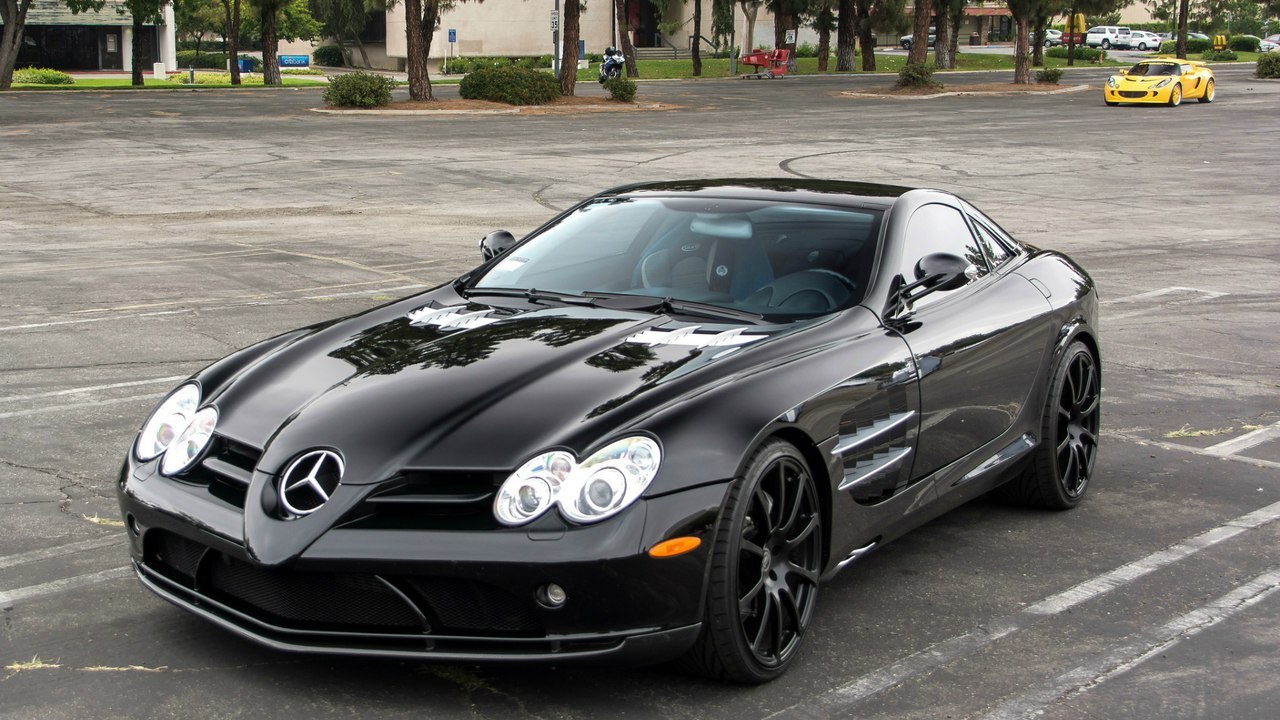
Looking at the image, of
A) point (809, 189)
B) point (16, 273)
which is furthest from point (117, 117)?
point (809, 189)

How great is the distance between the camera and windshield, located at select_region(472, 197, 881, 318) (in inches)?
199

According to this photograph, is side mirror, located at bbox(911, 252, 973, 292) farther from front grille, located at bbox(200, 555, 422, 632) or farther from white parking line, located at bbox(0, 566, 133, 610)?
white parking line, located at bbox(0, 566, 133, 610)

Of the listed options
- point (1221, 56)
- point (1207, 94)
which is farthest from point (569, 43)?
point (1221, 56)

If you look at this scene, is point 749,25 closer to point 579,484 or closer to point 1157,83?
point 1157,83

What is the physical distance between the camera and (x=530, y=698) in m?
3.89

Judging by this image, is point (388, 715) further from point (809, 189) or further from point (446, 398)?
point (809, 189)

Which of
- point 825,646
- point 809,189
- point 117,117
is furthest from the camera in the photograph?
point 117,117

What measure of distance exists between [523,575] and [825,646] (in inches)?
49.0

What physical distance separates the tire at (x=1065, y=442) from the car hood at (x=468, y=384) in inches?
66.6

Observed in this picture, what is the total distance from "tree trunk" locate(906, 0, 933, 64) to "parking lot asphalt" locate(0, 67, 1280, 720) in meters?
25.0

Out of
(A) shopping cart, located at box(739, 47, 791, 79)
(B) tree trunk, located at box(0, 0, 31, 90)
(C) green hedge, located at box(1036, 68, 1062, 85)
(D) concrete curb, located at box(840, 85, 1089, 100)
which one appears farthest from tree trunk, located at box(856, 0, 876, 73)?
(B) tree trunk, located at box(0, 0, 31, 90)

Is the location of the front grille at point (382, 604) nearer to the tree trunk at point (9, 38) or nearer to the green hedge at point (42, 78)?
the tree trunk at point (9, 38)

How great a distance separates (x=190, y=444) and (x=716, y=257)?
6.70 ft

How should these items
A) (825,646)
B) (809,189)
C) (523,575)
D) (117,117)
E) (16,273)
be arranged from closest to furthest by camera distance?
(523,575) → (825,646) → (809,189) → (16,273) → (117,117)
